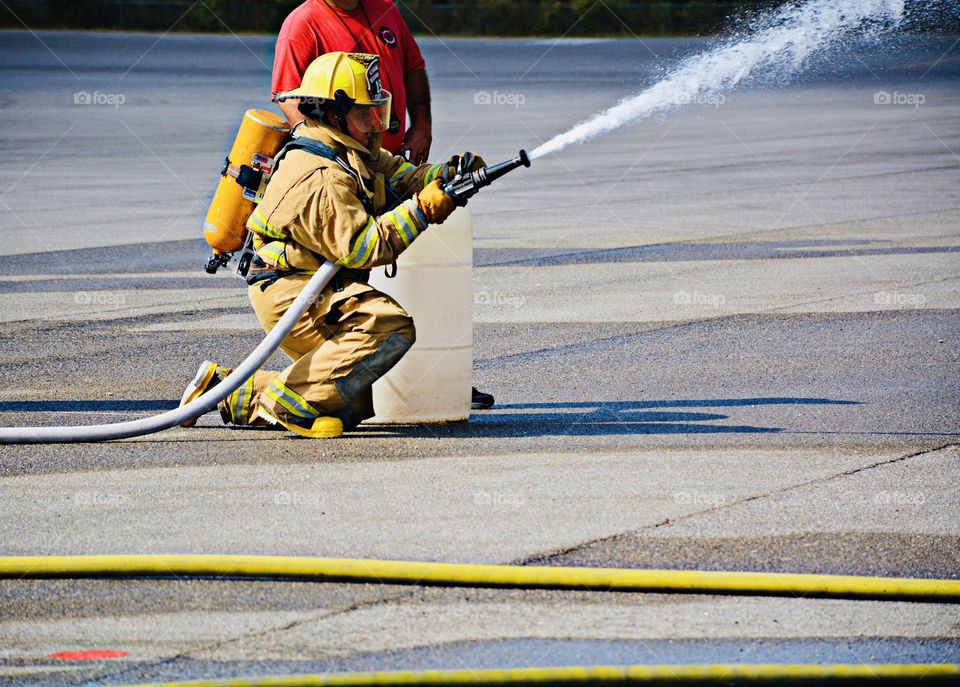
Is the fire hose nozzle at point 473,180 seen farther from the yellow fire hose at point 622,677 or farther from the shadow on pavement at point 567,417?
the yellow fire hose at point 622,677

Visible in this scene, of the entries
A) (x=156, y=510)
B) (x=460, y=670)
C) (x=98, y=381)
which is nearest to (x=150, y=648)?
(x=460, y=670)

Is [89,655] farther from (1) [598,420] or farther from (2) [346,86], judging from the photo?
(1) [598,420]

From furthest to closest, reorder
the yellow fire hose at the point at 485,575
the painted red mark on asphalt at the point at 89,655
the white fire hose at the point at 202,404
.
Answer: the white fire hose at the point at 202,404
the yellow fire hose at the point at 485,575
the painted red mark on asphalt at the point at 89,655

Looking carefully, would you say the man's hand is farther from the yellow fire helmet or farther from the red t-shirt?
the yellow fire helmet

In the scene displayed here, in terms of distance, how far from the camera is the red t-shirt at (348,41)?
6.75 m

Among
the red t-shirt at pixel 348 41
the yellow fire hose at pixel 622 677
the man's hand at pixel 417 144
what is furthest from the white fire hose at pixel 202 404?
the yellow fire hose at pixel 622 677

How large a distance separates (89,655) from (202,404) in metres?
2.23

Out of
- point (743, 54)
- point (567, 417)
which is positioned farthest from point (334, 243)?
point (743, 54)

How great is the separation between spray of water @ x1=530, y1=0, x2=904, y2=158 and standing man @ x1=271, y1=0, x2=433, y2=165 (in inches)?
36.4

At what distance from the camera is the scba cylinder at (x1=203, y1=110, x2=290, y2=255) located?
630cm

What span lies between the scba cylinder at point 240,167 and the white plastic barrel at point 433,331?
0.64m

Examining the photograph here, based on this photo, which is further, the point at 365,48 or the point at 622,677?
the point at 365,48

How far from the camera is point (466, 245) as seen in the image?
6.49 m

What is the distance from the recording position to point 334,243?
601cm
